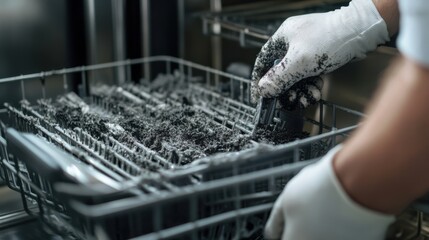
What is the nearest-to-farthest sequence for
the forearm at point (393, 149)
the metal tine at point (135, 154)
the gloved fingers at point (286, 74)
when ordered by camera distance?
the forearm at point (393, 149) < the metal tine at point (135, 154) < the gloved fingers at point (286, 74)

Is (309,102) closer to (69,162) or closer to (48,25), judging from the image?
(69,162)

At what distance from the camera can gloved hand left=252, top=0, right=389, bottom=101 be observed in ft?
2.84

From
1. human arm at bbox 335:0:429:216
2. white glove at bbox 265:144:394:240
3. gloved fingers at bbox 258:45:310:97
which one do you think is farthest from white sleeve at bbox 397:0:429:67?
gloved fingers at bbox 258:45:310:97

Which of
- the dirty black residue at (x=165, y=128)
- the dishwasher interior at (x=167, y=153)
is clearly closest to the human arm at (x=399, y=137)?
the dishwasher interior at (x=167, y=153)

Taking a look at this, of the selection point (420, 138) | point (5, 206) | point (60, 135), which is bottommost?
point (5, 206)

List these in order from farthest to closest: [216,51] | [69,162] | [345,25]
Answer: [216,51]
[345,25]
[69,162]

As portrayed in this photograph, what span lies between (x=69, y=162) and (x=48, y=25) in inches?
27.3

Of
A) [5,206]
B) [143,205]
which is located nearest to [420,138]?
[143,205]

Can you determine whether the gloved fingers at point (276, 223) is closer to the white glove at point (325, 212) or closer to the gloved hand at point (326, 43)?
the white glove at point (325, 212)

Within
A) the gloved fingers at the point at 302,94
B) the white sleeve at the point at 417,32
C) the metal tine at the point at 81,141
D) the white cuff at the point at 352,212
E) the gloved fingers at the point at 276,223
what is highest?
the white sleeve at the point at 417,32

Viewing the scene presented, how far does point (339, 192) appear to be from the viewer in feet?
1.92

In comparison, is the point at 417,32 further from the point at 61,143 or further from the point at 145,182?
the point at 61,143

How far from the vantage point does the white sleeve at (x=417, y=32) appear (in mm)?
539

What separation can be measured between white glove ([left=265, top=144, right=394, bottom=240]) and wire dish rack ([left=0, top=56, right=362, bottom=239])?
0.11 ft
